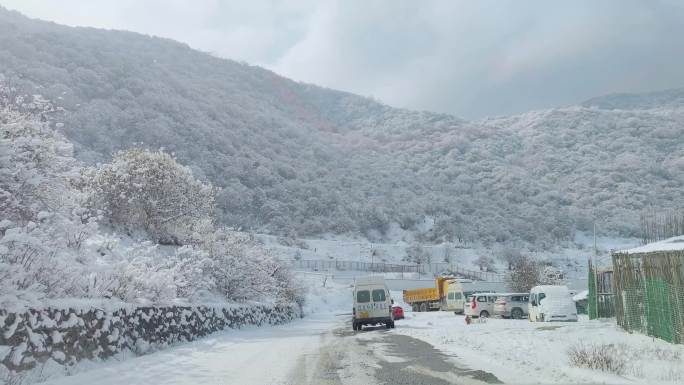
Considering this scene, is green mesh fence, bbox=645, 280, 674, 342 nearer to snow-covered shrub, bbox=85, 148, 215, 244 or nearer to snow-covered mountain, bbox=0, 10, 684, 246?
snow-covered shrub, bbox=85, 148, 215, 244

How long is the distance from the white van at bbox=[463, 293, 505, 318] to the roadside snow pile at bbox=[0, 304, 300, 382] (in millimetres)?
21663

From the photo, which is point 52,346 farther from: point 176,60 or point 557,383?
point 176,60

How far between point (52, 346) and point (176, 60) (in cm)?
17346

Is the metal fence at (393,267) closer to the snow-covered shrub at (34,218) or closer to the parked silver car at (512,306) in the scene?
the parked silver car at (512,306)

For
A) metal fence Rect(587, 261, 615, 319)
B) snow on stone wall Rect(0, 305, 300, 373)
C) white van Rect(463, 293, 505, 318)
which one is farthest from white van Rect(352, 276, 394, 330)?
white van Rect(463, 293, 505, 318)

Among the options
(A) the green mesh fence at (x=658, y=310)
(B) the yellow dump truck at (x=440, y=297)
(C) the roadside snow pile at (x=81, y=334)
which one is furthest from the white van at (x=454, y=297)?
(A) the green mesh fence at (x=658, y=310)

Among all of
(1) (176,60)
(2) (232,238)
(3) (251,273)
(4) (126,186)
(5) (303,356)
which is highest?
(1) (176,60)

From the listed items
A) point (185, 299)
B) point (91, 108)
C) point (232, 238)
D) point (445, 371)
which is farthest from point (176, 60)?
point (445, 371)

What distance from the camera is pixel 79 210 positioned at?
15.2 metres

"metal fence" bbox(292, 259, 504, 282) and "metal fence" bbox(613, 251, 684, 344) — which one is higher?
"metal fence" bbox(292, 259, 504, 282)

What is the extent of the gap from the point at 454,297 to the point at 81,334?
40638 millimetres

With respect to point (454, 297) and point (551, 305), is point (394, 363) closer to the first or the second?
point (551, 305)

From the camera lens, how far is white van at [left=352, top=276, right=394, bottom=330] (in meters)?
28.1

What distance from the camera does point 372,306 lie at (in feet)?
93.0
